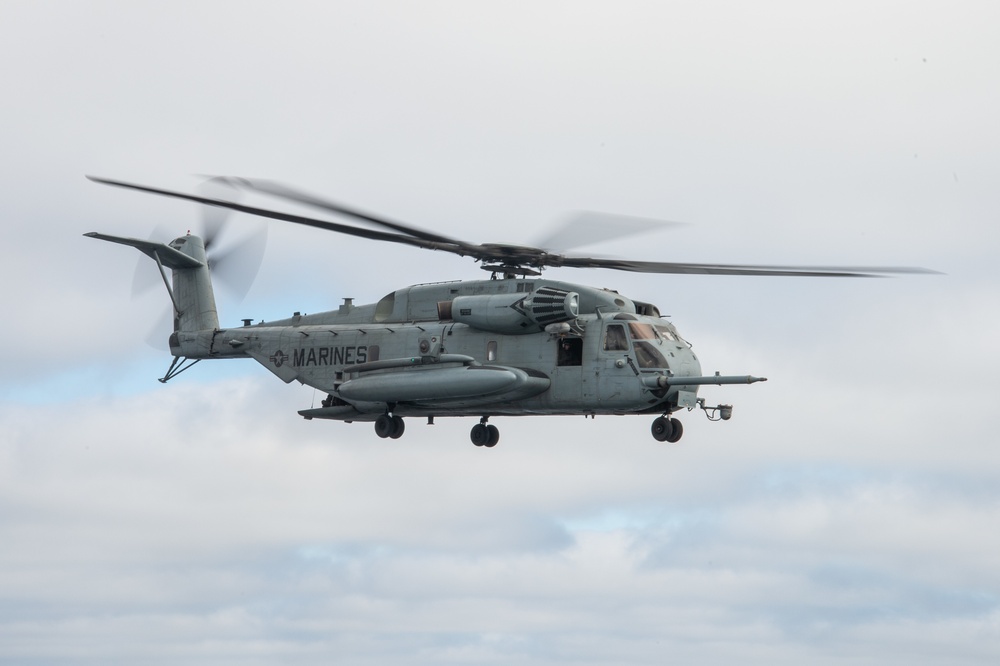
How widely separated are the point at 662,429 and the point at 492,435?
4.72 m

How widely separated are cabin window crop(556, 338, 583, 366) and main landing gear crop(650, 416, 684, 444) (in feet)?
7.65

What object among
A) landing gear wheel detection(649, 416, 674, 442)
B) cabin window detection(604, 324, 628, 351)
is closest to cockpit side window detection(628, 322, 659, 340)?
cabin window detection(604, 324, 628, 351)

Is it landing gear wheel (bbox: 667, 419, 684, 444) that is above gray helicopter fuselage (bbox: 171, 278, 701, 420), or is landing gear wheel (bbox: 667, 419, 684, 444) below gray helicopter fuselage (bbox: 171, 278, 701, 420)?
Answer: below

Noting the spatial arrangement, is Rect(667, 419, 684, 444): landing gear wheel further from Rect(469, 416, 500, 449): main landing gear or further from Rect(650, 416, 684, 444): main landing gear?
Rect(469, 416, 500, 449): main landing gear

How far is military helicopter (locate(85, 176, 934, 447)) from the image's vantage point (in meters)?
32.3

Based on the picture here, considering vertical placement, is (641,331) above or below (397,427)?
above

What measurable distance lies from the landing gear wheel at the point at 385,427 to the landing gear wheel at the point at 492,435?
241cm

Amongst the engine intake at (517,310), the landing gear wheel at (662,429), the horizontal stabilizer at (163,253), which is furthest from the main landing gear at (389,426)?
the horizontal stabilizer at (163,253)

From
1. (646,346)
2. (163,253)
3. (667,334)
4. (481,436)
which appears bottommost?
(481,436)

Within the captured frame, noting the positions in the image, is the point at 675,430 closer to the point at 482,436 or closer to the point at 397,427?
the point at 482,436

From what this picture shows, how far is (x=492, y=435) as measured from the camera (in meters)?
35.3

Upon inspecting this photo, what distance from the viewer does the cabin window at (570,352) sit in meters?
33.1

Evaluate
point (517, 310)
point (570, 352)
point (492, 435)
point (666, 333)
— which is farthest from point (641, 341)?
point (492, 435)

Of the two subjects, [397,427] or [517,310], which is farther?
[397,427]
